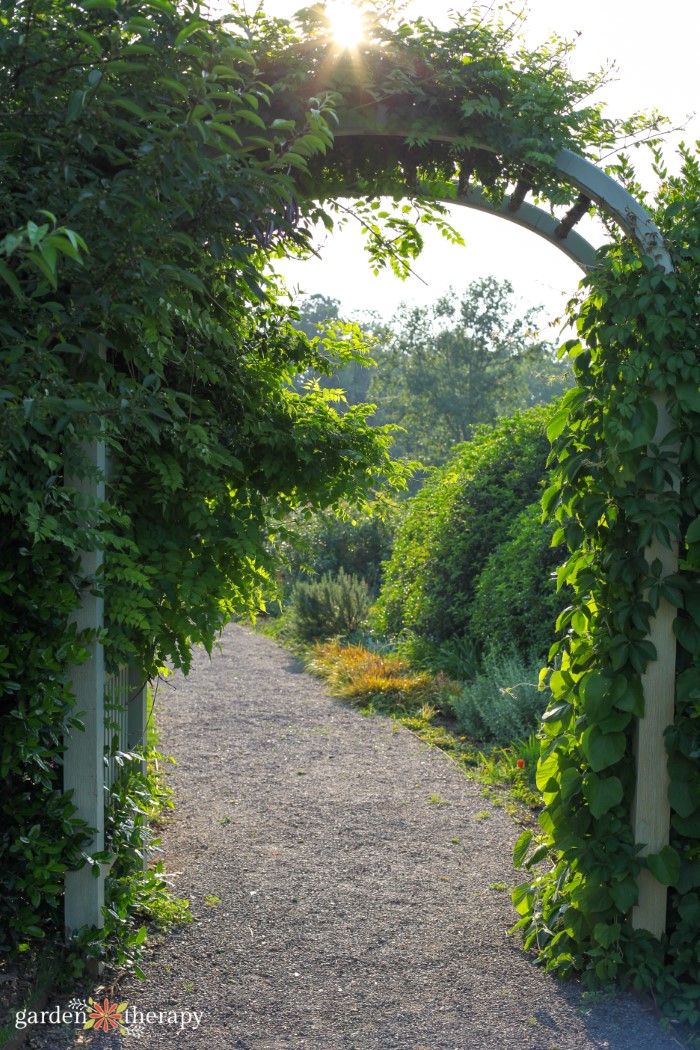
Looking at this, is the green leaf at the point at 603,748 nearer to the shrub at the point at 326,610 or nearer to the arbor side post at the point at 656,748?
the arbor side post at the point at 656,748

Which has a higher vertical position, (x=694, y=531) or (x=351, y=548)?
(x=694, y=531)

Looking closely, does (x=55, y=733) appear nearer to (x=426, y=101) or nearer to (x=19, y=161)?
(x=19, y=161)

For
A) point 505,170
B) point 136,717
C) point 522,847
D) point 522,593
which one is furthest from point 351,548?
point 505,170

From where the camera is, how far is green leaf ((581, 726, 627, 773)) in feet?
9.98

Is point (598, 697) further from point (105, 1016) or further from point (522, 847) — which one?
point (105, 1016)

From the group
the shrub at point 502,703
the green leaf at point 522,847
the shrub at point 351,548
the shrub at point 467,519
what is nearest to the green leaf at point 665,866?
the green leaf at point 522,847

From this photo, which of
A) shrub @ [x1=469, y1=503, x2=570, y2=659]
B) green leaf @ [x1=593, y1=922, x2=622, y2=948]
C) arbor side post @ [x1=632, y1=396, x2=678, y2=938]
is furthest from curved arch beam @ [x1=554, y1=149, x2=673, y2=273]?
shrub @ [x1=469, y1=503, x2=570, y2=659]

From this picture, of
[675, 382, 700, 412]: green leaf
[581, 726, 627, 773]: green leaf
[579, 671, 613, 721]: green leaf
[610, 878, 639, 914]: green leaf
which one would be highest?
[675, 382, 700, 412]: green leaf

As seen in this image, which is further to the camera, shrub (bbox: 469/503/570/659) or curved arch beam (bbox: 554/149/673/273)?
shrub (bbox: 469/503/570/659)

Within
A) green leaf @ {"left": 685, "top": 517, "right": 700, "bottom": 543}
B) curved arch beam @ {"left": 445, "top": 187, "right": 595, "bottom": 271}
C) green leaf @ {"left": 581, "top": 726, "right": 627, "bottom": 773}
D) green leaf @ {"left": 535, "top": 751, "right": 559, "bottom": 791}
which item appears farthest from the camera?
curved arch beam @ {"left": 445, "top": 187, "right": 595, "bottom": 271}

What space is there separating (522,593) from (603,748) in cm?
417

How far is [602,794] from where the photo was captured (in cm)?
307

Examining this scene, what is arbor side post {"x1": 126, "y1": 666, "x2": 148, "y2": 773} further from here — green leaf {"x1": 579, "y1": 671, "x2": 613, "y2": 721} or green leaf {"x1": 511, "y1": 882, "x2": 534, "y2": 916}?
green leaf {"x1": 579, "y1": 671, "x2": 613, "y2": 721}

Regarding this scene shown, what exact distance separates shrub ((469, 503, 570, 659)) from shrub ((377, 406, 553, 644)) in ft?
1.16
